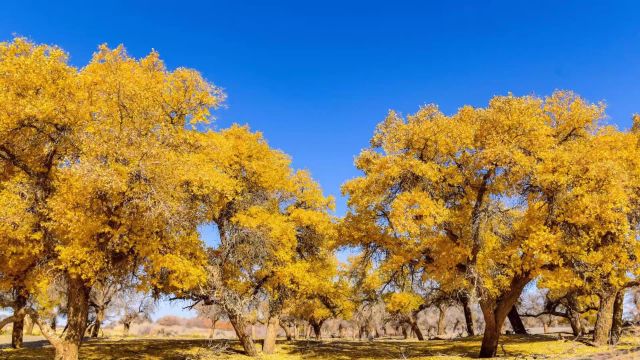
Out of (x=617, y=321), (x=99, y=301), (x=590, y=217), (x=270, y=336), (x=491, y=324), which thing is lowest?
A: (x=270, y=336)

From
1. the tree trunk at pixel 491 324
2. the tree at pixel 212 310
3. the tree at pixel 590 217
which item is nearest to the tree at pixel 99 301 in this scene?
the tree at pixel 212 310

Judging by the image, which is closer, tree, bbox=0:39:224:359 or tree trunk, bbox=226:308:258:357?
tree, bbox=0:39:224:359

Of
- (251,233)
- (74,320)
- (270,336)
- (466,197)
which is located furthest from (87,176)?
(270,336)

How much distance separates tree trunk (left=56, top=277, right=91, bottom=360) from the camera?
15.0 metres

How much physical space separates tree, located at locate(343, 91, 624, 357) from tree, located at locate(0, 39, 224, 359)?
288 inches

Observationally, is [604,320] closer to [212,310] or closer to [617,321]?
[617,321]

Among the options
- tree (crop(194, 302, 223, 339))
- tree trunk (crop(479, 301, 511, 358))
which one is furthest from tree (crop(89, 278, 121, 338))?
tree trunk (crop(479, 301, 511, 358))

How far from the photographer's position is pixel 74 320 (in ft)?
A: 51.2

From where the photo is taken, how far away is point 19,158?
15.6 m

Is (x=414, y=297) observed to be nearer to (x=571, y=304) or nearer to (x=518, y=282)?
(x=571, y=304)

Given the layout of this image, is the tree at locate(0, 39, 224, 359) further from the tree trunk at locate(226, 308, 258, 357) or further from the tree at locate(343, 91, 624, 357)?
the tree at locate(343, 91, 624, 357)

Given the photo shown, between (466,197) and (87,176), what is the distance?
13.6m

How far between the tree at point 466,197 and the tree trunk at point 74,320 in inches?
398

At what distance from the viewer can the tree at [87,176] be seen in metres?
14.1
